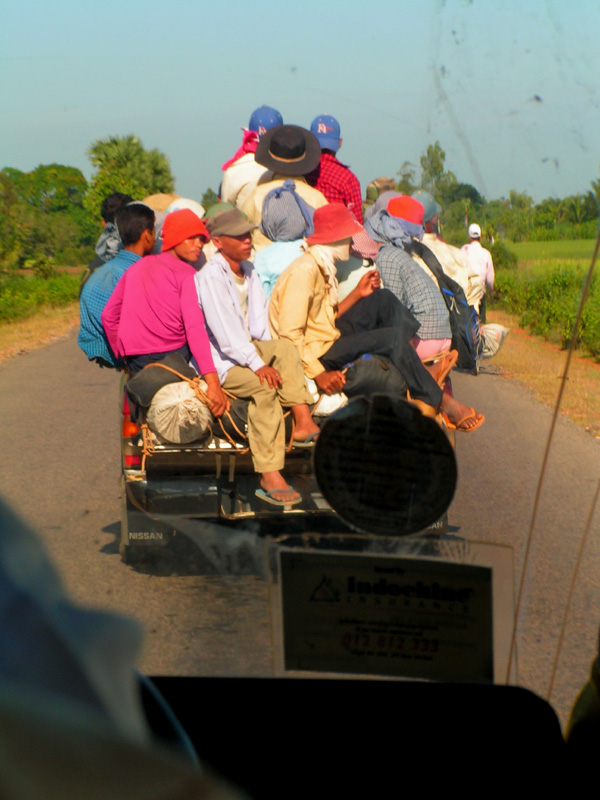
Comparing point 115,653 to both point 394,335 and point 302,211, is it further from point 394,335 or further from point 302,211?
point 302,211

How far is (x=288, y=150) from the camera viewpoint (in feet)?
5.26

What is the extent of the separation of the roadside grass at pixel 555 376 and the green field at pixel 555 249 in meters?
0.11

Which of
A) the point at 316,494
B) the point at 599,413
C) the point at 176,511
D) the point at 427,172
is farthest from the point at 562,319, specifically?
the point at 176,511

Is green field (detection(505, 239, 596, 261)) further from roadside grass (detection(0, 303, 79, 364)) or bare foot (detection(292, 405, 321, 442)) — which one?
roadside grass (detection(0, 303, 79, 364))

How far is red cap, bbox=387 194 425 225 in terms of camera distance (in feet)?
3.47

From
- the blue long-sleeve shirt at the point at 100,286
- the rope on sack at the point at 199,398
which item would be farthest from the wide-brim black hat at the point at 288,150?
the rope on sack at the point at 199,398

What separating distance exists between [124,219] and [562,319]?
0.66m

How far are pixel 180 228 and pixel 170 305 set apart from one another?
0.14 metres

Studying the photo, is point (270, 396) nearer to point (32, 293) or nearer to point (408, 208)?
point (408, 208)

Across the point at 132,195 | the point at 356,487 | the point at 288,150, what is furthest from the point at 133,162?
the point at 288,150

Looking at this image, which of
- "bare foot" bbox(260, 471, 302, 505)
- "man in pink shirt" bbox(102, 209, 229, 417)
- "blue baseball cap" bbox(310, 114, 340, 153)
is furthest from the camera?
"man in pink shirt" bbox(102, 209, 229, 417)

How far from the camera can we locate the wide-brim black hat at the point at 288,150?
1.37 m

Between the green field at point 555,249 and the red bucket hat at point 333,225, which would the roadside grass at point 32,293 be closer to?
the red bucket hat at point 333,225

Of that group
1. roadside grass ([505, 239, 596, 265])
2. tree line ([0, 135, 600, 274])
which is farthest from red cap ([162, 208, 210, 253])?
roadside grass ([505, 239, 596, 265])
